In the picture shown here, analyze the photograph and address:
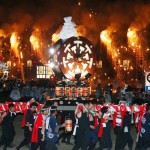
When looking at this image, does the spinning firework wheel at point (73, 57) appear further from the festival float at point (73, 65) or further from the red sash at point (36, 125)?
the red sash at point (36, 125)

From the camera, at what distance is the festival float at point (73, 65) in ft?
62.2

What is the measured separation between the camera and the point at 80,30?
148 ft

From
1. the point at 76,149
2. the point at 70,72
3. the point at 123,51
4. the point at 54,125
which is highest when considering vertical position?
the point at 123,51

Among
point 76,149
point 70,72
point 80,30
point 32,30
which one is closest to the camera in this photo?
point 76,149

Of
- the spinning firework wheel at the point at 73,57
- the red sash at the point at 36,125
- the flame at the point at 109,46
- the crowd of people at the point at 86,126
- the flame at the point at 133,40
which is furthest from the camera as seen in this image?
the flame at the point at 109,46

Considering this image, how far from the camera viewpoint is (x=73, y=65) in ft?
62.4

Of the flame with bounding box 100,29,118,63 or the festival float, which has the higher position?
the flame with bounding box 100,29,118,63

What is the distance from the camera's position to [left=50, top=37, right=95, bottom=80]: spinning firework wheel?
1895cm

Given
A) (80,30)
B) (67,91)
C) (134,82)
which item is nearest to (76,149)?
(67,91)

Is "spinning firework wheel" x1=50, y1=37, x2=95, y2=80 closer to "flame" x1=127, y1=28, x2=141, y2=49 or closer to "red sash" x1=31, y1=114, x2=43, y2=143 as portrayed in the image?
"red sash" x1=31, y1=114, x2=43, y2=143

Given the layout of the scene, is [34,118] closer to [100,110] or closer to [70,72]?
[100,110]

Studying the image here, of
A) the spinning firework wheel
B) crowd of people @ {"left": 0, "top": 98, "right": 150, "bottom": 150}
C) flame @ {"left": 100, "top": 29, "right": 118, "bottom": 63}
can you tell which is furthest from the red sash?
flame @ {"left": 100, "top": 29, "right": 118, "bottom": 63}

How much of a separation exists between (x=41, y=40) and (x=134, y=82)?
495 inches

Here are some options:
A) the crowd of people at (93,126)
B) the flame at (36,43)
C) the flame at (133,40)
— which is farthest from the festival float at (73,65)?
the flame at (36,43)
